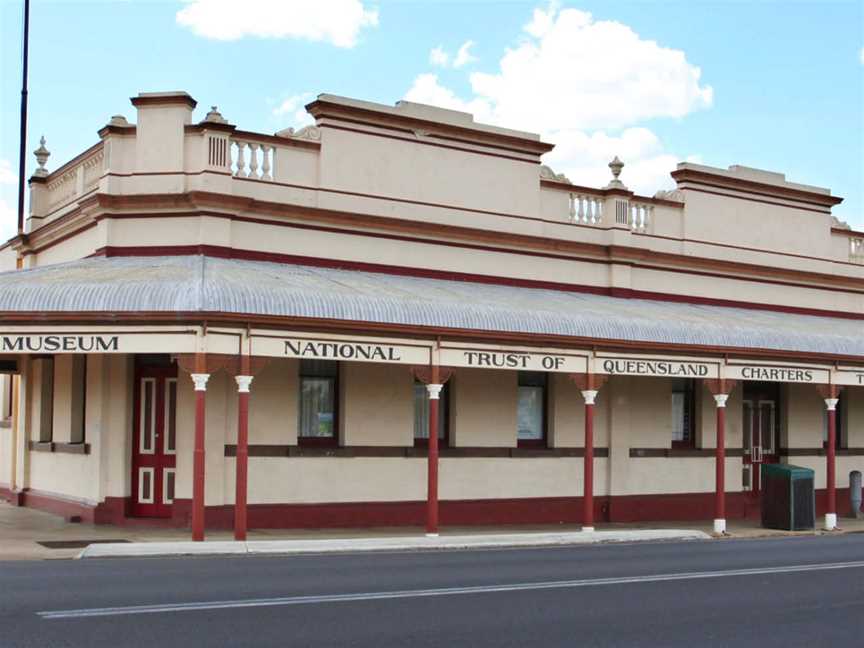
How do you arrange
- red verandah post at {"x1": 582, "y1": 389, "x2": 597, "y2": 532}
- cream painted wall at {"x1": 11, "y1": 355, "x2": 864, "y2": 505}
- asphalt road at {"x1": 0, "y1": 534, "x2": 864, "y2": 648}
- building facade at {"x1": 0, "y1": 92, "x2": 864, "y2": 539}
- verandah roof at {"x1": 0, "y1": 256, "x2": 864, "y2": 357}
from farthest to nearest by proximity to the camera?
red verandah post at {"x1": 582, "y1": 389, "x2": 597, "y2": 532} → cream painted wall at {"x1": 11, "y1": 355, "x2": 864, "y2": 505} → building facade at {"x1": 0, "y1": 92, "x2": 864, "y2": 539} → verandah roof at {"x1": 0, "y1": 256, "x2": 864, "y2": 357} → asphalt road at {"x1": 0, "y1": 534, "x2": 864, "y2": 648}

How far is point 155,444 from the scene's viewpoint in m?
19.4

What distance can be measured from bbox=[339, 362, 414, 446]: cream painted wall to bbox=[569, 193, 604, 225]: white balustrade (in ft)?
18.0

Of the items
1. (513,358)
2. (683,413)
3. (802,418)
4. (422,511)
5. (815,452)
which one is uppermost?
(513,358)

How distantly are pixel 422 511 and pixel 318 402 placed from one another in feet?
8.86

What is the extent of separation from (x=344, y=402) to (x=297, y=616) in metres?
9.88

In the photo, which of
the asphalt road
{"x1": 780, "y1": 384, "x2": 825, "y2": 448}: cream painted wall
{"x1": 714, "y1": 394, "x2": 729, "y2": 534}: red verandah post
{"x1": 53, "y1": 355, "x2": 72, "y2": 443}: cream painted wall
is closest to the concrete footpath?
the asphalt road

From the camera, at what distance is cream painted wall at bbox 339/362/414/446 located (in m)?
20.2

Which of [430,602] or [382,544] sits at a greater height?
[430,602]

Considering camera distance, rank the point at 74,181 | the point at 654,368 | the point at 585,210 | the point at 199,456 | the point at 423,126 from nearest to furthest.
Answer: the point at 199,456
the point at 654,368
the point at 423,126
the point at 74,181
the point at 585,210

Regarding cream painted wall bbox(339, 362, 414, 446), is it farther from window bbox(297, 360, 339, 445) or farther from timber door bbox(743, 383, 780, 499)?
timber door bbox(743, 383, 780, 499)

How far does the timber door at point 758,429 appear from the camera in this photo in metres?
25.9

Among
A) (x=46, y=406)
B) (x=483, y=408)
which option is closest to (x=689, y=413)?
(x=483, y=408)

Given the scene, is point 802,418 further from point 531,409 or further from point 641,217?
point 531,409

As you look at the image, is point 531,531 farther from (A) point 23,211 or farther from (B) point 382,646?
(A) point 23,211
